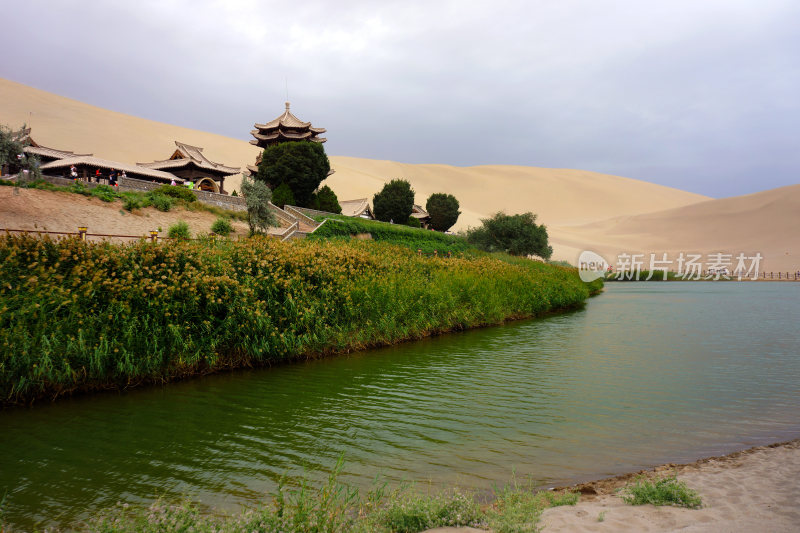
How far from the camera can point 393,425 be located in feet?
20.7

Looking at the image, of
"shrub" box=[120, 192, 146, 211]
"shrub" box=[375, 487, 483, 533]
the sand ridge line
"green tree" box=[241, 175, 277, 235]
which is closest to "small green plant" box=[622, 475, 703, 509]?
the sand ridge line

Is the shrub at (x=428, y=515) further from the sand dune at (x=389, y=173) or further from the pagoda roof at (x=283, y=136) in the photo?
the sand dune at (x=389, y=173)

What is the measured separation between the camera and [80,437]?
5.88 meters

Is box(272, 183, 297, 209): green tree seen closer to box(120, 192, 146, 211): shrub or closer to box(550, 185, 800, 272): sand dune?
box(120, 192, 146, 211): shrub

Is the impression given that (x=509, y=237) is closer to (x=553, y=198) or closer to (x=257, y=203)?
(x=257, y=203)

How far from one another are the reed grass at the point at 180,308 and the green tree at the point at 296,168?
30.9m

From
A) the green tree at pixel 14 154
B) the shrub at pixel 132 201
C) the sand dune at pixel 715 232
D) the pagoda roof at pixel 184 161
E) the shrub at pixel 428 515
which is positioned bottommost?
the shrub at pixel 428 515

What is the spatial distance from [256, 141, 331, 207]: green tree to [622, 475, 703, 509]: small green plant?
4108 centimetres

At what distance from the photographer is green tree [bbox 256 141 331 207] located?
42625 mm

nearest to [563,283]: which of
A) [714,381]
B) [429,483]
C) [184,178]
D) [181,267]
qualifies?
[714,381]

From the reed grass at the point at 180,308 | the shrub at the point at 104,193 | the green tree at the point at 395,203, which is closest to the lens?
the reed grass at the point at 180,308

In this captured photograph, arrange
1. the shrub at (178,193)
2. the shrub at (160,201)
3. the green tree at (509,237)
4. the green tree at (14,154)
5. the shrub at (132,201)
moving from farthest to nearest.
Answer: the green tree at (509,237) → the shrub at (178,193) → the shrub at (160,201) → the shrub at (132,201) → the green tree at (14,154)

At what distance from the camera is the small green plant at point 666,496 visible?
3459 millimetres

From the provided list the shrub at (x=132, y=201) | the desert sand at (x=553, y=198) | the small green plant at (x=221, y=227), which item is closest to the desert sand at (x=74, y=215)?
the shrub at (x=132, y=201)
